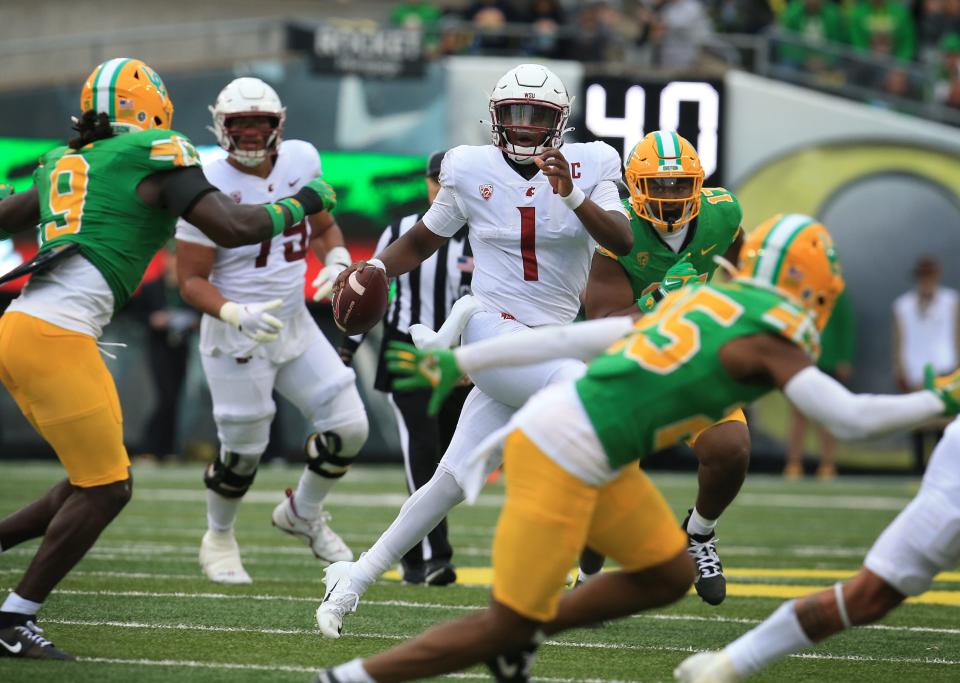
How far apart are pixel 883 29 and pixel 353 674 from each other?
474 inches

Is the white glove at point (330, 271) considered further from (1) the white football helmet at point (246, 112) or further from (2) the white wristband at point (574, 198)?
(2) the white wristband at point (574, 198)

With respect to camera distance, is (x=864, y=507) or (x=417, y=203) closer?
(x=864, y=507)

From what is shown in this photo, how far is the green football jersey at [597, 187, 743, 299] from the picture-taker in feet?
19.0

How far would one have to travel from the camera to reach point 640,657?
5027mm

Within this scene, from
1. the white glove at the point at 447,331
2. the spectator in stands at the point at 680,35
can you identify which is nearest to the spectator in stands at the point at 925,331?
the spectator in stands at the point at 680,35

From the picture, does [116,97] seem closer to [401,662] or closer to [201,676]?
[201,676]

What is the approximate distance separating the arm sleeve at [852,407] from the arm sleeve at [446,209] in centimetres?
195

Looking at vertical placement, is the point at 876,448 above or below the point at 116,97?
below

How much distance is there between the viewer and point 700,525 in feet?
19.3

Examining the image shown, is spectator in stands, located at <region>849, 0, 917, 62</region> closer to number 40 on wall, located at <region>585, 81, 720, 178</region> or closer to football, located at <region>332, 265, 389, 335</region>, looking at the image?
number 40 on wall, located at <region>585, 81, 720, 178</region>

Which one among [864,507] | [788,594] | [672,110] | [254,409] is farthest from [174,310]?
[788,594]

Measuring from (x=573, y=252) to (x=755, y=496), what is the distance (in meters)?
6.85

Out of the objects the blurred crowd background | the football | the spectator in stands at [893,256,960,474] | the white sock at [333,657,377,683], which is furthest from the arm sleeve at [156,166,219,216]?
the spectator in stands at [893,256,960,474]

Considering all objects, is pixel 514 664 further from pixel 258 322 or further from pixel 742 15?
pixel 742 15
